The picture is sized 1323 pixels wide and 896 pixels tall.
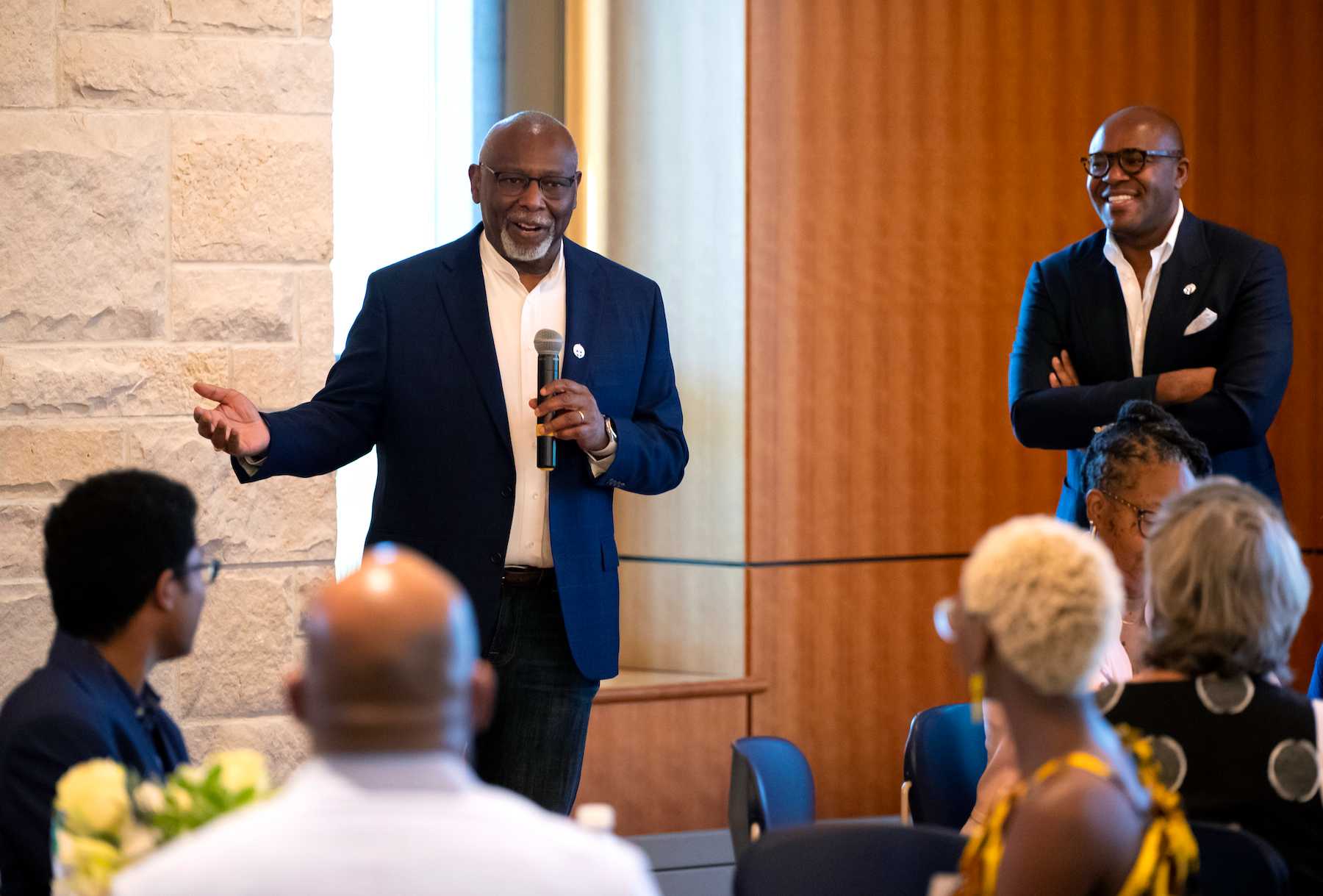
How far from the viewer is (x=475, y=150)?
552 cm

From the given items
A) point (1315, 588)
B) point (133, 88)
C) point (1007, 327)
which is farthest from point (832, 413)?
point (133, 88)

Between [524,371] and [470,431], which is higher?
[524,371]

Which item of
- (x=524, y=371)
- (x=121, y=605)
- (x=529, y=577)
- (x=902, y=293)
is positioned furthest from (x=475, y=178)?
(x=902, y=293)

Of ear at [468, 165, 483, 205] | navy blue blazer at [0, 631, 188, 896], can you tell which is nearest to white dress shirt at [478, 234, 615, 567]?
ear at [468, 165, 483, 205]

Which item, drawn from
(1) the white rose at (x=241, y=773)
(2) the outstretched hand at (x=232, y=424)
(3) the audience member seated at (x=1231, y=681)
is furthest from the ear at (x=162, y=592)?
(3) the audience member seated at (x=1231, y=681)

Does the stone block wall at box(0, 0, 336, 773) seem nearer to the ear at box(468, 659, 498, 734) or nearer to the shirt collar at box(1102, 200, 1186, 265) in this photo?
the shirt collar at box(1102, 200, 1186, 265)

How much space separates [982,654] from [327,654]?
91 cm

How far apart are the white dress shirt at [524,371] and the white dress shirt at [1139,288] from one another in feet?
4.75

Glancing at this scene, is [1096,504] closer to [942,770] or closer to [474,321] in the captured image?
[942,770]

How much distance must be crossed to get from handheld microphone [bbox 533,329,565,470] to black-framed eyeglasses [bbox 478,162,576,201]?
39cm

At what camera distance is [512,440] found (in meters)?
3.40

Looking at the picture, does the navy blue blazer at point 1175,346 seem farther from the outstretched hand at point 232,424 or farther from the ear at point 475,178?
the outstretched hand at point 232,424

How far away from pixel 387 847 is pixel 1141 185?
3.28m

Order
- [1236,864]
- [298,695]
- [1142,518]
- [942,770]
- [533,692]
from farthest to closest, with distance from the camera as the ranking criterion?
1. [533,692]
2. [1142,518]
3. [942,770]
4. [1236,864]
5. [298,695]
